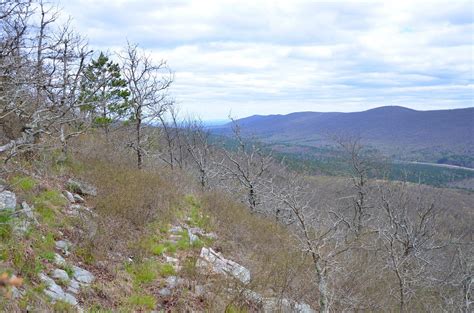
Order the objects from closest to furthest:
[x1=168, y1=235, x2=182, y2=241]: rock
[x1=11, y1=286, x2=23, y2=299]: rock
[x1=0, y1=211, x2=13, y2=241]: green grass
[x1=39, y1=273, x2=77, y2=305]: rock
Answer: [x1=11, y1=286, x2=23, y2=299]: rock, [x1=39, y1=273, x2=77, y2=305]: rock, [x1=0, y1=211, x2=13, y2=241]: green grass, [x1=168, y1=235, x2=182, y2=241]: rock

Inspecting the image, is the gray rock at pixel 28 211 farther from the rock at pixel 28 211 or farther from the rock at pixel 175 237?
the rock at pixel 175 237

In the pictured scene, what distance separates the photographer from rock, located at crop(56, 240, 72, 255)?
6.14 meters

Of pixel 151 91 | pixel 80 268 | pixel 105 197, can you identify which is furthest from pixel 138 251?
pixel 151 91

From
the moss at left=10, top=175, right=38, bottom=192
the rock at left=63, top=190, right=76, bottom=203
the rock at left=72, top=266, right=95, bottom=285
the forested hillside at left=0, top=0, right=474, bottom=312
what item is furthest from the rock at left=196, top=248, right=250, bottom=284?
the moss at left=10, top=175, right=38, bottom=192

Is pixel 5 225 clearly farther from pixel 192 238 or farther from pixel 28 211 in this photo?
pixel 192 238

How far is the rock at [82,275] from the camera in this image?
566 cm

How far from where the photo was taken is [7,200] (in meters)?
6.03

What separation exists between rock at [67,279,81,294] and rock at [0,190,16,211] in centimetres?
157

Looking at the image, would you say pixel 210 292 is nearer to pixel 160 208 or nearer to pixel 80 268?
pixel 80 268

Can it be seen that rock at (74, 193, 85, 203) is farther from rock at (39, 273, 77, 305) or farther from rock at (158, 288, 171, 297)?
rock at (39, 273, 77, 305)

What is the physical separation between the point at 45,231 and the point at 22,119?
3.53m

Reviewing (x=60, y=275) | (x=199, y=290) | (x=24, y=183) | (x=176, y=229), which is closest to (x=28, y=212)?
(x=24, y=183)

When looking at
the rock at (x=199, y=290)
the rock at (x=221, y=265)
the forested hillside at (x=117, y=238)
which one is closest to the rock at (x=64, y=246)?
the forested hillside at (x=117, y=238)

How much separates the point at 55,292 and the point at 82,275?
0.74m
